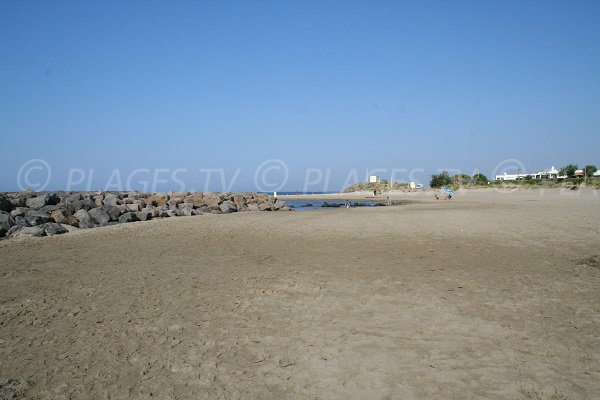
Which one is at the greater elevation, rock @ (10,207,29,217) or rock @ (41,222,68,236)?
rock @ (10,207,29,217)

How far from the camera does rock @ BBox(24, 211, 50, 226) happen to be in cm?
1380

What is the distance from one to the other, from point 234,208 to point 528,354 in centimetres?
2256

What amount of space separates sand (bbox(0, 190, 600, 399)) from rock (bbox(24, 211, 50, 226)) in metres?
4.87

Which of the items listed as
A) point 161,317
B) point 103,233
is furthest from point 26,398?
point 103,233

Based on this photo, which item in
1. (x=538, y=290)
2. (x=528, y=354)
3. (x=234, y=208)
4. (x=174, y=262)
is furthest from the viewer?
(x=234, y=208)

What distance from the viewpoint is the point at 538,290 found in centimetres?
592

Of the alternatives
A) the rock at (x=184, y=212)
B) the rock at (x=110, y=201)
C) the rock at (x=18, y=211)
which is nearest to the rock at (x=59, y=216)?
the rock at (x=18, y=211)

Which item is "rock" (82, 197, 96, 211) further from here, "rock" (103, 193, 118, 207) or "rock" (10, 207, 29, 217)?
"rock" (10, 207, 29, 217)

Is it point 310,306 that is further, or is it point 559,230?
point 559,230

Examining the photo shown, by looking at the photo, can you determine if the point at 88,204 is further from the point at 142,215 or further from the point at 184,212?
the point at 184,212

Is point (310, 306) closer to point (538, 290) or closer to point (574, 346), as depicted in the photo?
point (574, 346)

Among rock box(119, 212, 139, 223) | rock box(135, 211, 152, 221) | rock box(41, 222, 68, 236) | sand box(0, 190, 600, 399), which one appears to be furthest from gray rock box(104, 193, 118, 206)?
sand box(0, 190, 600, 399)

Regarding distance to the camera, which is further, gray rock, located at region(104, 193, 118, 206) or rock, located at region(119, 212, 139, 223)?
gray rock, located at region(104, 193, 118, 206)

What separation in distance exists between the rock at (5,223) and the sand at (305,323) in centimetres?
370
